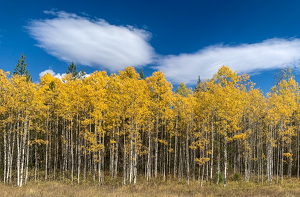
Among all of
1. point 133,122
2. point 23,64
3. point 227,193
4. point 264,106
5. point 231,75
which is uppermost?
point 23,64

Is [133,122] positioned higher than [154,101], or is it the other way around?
[154,101]

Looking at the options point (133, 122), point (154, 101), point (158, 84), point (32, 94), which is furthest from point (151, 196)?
point (32, 94)

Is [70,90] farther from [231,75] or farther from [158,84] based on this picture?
[231,75]

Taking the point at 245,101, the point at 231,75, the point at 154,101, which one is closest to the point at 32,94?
the point at 154,101

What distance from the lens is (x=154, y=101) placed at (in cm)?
2483

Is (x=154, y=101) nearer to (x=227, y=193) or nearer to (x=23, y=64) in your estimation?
(x=227, y=193)

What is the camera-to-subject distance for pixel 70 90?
2514cm

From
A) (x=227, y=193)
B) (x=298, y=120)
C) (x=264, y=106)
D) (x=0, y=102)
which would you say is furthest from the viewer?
(x=298, y=120)

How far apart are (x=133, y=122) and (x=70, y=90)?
8747 mm

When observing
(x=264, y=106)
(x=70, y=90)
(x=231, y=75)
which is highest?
(x=231, y=75)

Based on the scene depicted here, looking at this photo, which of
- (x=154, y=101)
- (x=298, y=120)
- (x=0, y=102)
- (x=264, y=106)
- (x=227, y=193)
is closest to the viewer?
(x=227, y=193)

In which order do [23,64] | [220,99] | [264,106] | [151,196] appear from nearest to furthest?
[151,196] < [220,99] < [264,106] < [23,64]

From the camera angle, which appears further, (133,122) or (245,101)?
(245,101)

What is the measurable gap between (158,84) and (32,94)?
45.1ft
